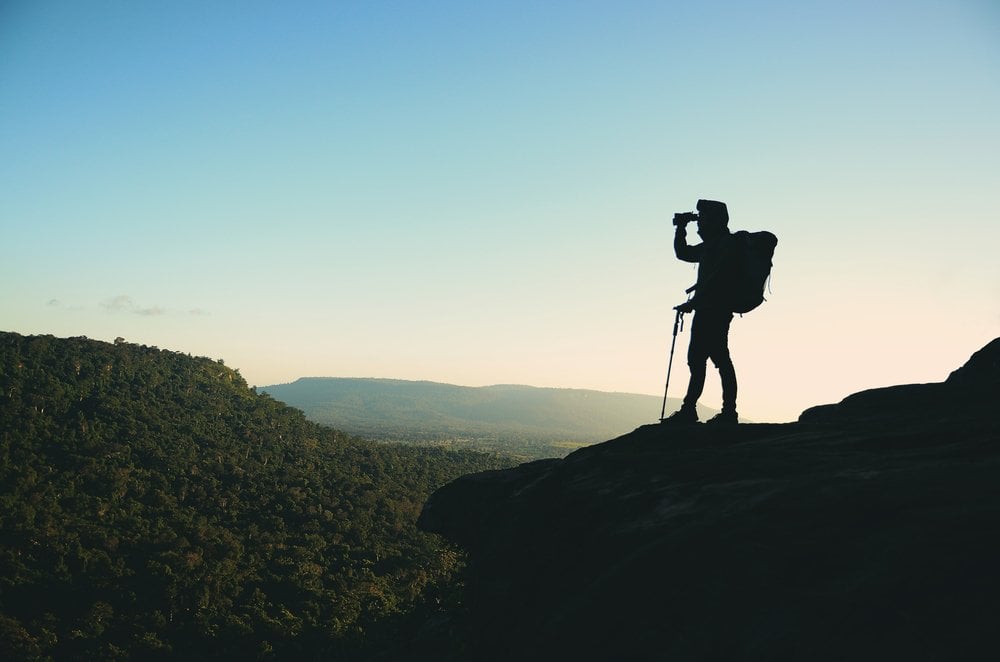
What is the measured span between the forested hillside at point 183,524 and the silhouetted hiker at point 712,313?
16674 mm

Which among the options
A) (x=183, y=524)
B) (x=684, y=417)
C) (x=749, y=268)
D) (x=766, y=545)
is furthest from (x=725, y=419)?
(x=183, y=524)

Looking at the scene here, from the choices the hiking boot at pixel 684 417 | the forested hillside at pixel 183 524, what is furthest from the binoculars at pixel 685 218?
the forested hillside at pixel 183 524

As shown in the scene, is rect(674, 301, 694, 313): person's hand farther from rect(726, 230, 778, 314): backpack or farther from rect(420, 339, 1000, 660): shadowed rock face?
rect(420, 339, 1000, 660): shadowed rock face

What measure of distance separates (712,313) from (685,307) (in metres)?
0.45

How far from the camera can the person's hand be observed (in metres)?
8.62

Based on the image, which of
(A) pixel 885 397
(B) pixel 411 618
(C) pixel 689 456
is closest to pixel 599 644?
(C) pixel 689 456

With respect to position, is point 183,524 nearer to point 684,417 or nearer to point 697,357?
point 684,417

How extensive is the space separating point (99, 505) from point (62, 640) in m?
25.9

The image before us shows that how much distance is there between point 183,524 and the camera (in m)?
71.8

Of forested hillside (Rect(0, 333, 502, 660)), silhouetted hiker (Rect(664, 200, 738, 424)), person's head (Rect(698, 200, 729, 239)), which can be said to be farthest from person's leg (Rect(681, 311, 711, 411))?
forested hillside (Rect(0, 333, 502, 660))

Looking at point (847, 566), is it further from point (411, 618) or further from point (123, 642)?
point (123, 642)

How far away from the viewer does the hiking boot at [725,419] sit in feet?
26.3

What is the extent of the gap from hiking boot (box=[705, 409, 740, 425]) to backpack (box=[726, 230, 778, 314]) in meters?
1.50

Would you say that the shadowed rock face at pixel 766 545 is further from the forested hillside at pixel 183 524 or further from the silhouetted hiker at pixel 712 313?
the forested hillside at pixel 183 524
